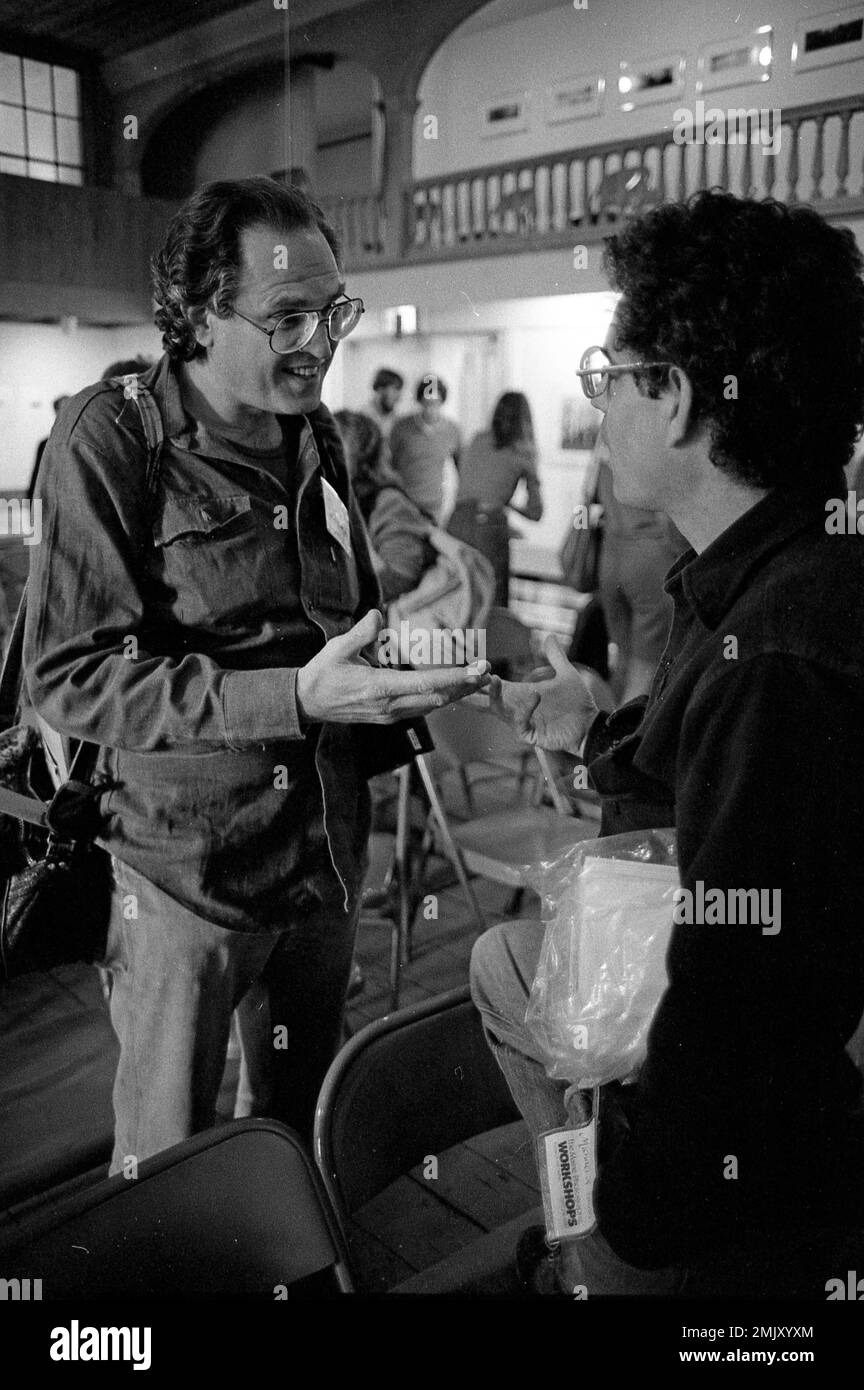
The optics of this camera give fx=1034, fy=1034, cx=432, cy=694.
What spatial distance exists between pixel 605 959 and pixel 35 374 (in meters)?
1.00

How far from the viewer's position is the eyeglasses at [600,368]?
0.96 m

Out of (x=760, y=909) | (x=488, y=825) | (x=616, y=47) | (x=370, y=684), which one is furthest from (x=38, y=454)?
(x=488, y=825)

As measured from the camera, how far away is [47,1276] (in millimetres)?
1002

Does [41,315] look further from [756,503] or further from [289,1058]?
[289,1058]

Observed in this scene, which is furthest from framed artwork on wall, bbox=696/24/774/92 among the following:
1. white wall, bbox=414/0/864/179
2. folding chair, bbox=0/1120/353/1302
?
folding chair, bbox=0/1120/353/1302

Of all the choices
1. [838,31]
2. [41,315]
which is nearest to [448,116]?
[838,31]

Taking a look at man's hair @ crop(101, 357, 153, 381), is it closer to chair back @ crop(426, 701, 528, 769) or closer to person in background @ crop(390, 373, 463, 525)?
chair back @ crop(426, 701, 528, 769)

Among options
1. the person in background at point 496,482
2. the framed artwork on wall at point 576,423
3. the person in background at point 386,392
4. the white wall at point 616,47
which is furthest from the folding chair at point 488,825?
the framed artwork on wall at point 576,423

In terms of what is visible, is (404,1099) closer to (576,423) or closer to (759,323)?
(759,323)

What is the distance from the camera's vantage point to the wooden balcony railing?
7.97 feet

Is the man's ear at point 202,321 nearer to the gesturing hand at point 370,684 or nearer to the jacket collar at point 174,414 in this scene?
the jacket collar at point 174,414

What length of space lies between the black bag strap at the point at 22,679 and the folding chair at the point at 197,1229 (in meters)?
0.45

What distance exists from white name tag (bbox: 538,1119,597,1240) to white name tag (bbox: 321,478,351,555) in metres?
0.79

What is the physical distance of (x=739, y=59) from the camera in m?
1.67
